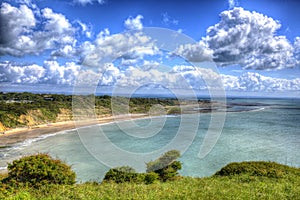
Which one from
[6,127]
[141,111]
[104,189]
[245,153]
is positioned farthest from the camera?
[141,111]

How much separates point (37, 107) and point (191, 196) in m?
64.1

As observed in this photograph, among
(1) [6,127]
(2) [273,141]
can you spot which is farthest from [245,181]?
(1) [6,127]

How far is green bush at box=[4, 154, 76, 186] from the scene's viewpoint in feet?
28.1

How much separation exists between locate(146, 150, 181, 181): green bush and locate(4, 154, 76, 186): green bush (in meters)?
5.43

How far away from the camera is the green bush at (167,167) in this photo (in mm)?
13398

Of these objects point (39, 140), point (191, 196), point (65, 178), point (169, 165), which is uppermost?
point (191, 196)

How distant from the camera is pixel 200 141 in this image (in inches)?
1545

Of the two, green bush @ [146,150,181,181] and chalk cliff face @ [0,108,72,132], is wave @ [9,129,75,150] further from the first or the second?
green bush @ [146,150,181,181]

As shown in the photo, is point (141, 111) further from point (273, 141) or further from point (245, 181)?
point (245, 181)

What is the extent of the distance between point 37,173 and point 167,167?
282 inches

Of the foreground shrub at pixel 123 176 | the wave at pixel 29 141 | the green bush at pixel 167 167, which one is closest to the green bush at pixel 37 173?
the foreground shrub at pixel 123 176

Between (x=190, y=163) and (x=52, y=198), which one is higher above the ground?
(x=52, y=198)

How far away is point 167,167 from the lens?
14109 mm

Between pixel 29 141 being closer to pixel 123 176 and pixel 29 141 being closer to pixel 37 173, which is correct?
pixel 123 176
